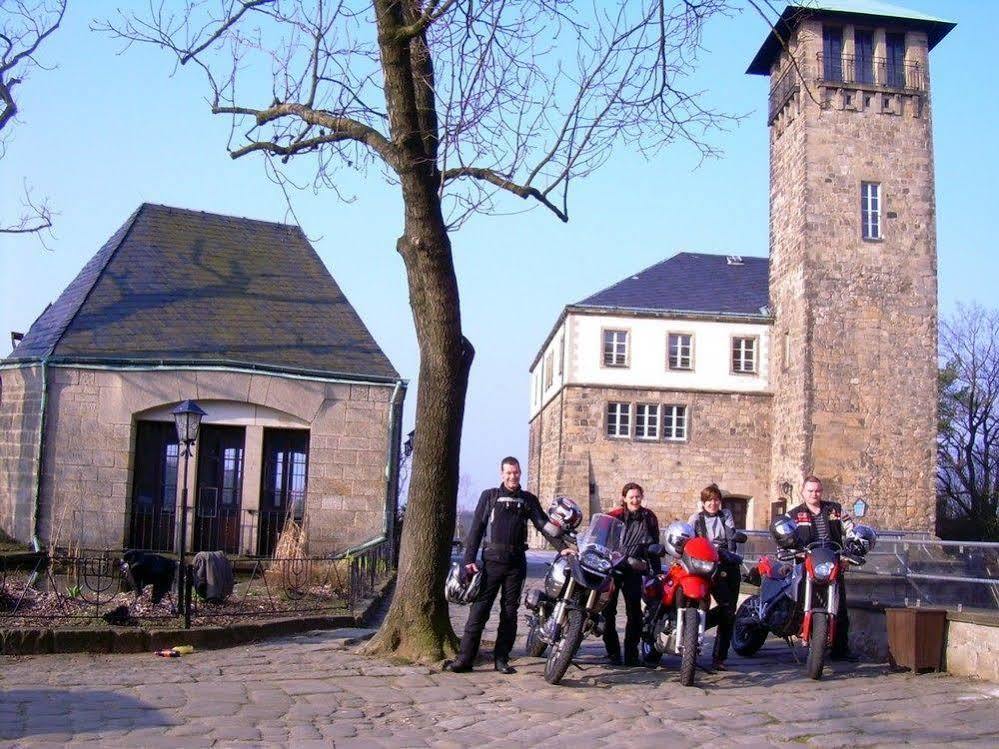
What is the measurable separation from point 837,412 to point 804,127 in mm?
10179

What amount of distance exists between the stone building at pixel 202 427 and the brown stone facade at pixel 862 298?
74.7ft

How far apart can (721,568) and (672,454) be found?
107 feet

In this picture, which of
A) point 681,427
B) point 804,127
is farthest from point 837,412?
point 804,127

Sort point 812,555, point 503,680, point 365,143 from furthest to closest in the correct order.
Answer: point 365,143
point 812,555
point 503,680

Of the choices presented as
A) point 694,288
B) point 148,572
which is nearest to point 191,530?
point 148,572

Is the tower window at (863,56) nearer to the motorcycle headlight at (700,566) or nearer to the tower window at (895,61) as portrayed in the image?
the tower window at (895,61)

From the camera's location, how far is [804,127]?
3966 centimetres

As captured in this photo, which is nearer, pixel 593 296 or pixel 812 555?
pixel 812 555

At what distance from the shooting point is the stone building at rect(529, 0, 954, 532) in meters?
38.4

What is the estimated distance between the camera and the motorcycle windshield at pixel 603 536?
357 inches

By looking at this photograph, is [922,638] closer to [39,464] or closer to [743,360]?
[39,464]

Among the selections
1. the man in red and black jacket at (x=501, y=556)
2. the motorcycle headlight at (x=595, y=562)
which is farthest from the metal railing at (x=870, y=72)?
the motorcycle headlight at (x=595, y=562)

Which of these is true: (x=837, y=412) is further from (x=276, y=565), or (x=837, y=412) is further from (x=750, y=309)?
(x=276, y=565)

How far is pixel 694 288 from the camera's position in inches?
1805
